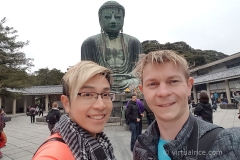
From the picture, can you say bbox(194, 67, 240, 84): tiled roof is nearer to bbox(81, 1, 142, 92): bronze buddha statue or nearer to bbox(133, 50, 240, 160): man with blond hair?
bbox(81, 1, 142, 92): bronze buddha statue

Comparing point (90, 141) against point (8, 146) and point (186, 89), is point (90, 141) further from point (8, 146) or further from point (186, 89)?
point (8, 146)

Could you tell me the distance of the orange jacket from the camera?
0.81 metres

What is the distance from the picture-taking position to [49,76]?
108 ft

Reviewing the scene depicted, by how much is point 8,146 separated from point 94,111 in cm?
519

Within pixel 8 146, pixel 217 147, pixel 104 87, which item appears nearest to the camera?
pixel 217 147

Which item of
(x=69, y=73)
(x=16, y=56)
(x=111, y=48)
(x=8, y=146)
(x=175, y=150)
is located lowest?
(x=8, y=146)

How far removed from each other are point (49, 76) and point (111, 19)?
26388 mm

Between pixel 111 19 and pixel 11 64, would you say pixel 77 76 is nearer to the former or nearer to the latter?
pixel 111 19

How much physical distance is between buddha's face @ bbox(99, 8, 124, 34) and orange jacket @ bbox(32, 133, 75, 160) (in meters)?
9.18

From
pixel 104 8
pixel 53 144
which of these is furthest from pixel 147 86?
pixel 104 8

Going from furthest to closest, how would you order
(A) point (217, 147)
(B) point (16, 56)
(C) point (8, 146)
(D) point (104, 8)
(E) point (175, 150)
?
1. (B) point (16, 56)
2. (D) point (104, 8)
3. (C) point (8, 146)
4. (E) point (175, 150)
5. (A) point (217, 147)

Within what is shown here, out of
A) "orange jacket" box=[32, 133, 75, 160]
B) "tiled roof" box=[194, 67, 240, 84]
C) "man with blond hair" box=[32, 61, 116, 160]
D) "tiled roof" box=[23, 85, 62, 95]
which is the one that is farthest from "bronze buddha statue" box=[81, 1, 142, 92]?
"tiled roof" box=[23, 85, 62, 95]

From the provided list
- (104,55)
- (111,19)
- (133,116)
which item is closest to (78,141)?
(133,116)

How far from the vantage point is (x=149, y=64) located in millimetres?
1161
